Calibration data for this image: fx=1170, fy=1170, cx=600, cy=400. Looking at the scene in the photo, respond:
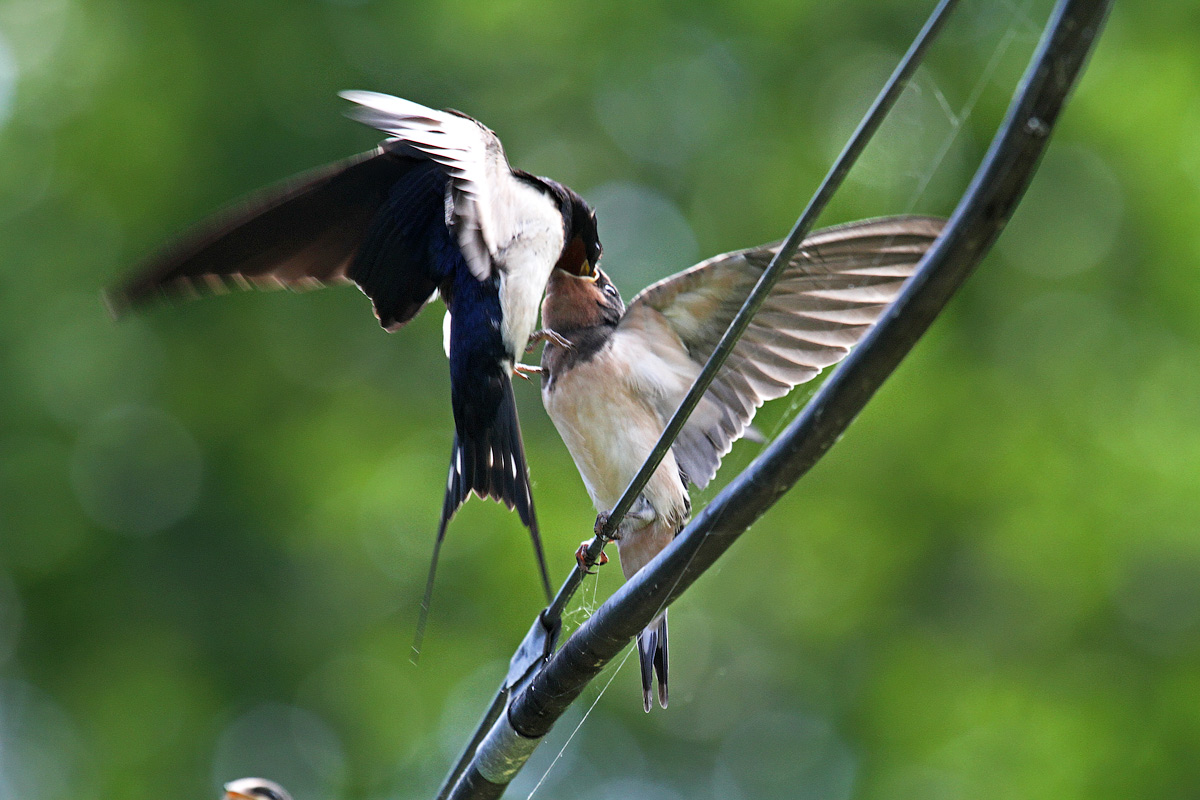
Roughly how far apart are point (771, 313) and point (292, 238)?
1280 mm

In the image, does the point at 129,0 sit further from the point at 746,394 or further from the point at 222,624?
the point at 746,394

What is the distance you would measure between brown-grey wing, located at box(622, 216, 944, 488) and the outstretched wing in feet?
2.23

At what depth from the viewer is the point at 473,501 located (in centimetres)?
757

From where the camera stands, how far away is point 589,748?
7480mm

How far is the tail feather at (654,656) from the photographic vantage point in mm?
3258

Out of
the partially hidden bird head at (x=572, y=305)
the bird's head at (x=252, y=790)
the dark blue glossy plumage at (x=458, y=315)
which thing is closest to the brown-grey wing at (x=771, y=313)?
the partially hidden bird head at (x=572, y=305)

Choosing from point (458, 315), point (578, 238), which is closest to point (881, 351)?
point (458, 315)

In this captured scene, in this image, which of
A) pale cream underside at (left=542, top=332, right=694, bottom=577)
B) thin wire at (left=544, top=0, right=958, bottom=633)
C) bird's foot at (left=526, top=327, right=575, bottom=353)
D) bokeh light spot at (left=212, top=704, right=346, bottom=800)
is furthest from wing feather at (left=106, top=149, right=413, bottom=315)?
bokeh light spot at (left=212, top=704, right=346, bottom=800)

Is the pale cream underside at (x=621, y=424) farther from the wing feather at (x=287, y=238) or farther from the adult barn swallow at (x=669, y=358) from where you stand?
the wing feather at (x=287, y=238)

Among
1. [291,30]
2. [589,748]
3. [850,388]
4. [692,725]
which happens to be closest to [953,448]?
[692,725]

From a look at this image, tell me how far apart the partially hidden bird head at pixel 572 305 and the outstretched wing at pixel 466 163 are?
667mm

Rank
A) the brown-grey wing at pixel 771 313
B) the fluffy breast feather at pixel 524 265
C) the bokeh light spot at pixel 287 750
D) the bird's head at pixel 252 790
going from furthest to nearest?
the bokeh light spot at pixel 287 750
the bird's head at pixel 252 790
the brown-grey wing at pixel 771 313
the fluffy breast feather at pixel 524 265

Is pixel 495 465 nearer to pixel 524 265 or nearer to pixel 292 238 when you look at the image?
pixel 524 265

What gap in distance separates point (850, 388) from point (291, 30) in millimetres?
7671
